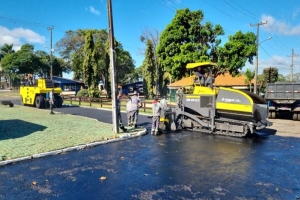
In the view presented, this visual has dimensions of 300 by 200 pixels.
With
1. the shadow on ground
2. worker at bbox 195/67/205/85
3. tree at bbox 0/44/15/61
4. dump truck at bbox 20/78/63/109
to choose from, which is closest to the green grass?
the shadow on ground

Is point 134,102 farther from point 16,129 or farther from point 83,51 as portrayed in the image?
point 83,51

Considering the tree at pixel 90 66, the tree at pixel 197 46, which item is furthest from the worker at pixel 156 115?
the tree at pixel 90 66

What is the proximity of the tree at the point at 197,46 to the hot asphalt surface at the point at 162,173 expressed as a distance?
1572 centimetres

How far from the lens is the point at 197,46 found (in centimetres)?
2475

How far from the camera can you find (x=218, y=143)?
9836 mm

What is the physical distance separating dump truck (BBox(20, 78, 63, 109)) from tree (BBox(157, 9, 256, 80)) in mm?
10831

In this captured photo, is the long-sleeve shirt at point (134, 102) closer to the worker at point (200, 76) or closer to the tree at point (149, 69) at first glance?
the worker at point (200, 76)

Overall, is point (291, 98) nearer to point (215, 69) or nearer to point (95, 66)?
point (215, 69)

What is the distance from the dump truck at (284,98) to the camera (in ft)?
55.3

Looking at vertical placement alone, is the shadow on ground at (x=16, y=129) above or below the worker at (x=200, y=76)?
below

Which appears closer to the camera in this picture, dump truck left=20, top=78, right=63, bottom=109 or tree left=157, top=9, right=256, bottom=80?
dump truck left=20, top=78, right=63, bottom=109

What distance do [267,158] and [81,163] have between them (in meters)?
5.37

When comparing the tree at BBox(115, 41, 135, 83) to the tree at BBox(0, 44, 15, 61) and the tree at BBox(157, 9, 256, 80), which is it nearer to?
the tree at BBox(157, 9, 256, 80)

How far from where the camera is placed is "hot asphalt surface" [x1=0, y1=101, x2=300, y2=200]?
16.9 ft
